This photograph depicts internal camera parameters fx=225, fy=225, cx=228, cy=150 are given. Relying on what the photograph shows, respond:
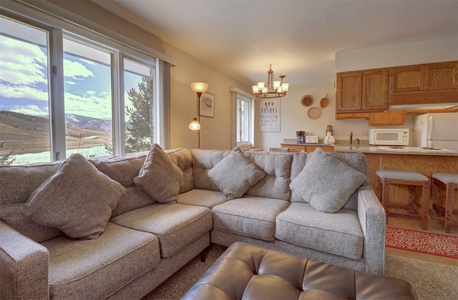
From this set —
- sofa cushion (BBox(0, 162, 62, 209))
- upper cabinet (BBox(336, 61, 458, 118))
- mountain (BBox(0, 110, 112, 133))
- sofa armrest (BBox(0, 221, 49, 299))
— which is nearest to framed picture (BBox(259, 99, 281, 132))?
upper cabinet (BBox(336, 61, 458, 118))

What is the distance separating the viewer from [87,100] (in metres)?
2.38

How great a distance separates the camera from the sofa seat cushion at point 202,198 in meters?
2.13

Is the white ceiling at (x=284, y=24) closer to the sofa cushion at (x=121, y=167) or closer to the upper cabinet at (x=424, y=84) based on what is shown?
the upper cabinet at (x=424, y=84)

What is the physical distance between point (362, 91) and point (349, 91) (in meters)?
0.19

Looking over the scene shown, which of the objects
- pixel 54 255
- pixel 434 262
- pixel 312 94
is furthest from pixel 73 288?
pixel 312 94

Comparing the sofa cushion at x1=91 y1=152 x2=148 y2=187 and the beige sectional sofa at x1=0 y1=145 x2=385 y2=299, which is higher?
the sofa cushion at x1=91 y1=152 x2=148 y2=187

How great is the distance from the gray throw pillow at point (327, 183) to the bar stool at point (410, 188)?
1135mm

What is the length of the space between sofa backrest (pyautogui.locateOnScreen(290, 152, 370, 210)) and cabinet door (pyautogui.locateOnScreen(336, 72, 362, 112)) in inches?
77.3

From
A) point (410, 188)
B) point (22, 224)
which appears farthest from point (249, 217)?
point (410, 188)

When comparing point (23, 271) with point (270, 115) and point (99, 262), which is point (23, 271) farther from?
point (270, 115)

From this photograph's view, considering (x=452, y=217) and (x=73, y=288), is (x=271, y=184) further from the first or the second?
(x=452, y=217)

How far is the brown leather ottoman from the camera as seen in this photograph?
0.96 meters

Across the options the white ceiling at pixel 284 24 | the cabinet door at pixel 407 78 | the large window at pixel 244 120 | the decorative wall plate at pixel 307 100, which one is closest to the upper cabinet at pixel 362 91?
the cabinet door at pixel 407 78

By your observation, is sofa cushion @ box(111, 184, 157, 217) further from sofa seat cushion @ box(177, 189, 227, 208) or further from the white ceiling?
the white ceiling
